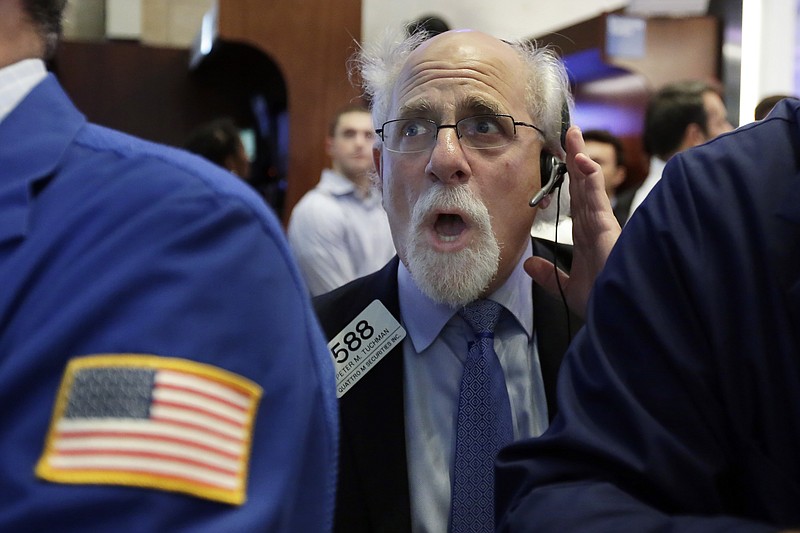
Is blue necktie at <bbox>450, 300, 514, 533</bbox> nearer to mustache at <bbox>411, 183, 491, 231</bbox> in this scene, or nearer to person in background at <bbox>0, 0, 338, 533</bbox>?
mustache at <bbox>411, 183, 491, 231</bbox>

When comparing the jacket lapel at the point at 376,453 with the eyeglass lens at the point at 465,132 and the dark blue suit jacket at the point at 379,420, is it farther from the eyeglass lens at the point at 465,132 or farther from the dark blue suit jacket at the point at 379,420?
the eyeglass lens at the point at 465,132

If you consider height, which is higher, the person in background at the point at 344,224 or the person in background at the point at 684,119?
the person in background at the point at 684,119

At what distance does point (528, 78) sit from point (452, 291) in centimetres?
48

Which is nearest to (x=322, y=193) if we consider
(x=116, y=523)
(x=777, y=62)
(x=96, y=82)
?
(x=777, y=62)

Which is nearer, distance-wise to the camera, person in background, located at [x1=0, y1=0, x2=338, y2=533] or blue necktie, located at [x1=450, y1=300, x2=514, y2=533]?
person in background, located at [x1=0, y1=0, x2=338, y2=533]

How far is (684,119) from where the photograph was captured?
3625 millimetres

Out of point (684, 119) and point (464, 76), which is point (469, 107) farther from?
point (684, 119)

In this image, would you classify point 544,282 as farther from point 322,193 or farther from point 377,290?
point 322,193

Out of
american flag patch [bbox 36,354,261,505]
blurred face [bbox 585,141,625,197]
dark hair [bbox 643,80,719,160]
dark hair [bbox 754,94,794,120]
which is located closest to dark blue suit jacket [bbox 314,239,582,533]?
american flag patch [bbox 36,354,261,505]

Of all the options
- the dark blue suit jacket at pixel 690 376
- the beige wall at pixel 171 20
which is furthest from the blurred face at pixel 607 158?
the beige wall at pixel 171 20

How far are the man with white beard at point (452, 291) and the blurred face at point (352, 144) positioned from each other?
2.58 meters

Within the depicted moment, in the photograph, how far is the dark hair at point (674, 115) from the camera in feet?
11.9

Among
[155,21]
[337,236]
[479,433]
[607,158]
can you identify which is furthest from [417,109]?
[155,21]

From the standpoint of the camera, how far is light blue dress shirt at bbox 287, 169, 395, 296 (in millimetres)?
3850
